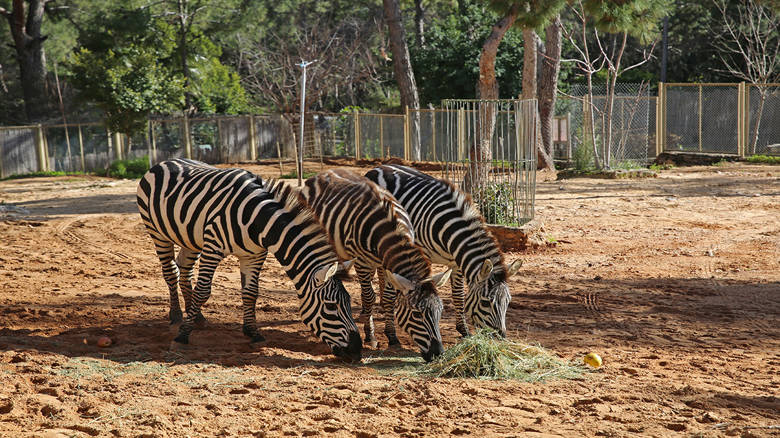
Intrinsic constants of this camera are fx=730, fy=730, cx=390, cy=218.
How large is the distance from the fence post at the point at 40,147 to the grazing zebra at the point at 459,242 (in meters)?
22.6

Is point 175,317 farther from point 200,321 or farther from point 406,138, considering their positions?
point 406,138

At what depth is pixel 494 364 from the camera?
218 inches

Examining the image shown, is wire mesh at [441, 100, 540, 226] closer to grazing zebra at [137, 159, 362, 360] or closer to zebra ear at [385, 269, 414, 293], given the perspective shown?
grazing zebra at [137, 159, 362, 360]

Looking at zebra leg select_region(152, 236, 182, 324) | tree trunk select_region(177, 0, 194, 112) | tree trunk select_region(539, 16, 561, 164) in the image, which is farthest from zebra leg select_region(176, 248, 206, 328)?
tree trunk select_region(177, 0, 194, 112)

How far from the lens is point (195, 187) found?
22.4 ft

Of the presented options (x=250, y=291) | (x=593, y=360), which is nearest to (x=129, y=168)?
(x=250, y=291)

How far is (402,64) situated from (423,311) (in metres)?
20.7

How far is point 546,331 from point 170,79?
77.5 ft

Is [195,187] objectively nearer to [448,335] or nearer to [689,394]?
[448,335]

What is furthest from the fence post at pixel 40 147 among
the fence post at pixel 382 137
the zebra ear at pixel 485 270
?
the zebra ear at pixel 485 270

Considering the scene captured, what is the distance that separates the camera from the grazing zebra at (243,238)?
5.80 m

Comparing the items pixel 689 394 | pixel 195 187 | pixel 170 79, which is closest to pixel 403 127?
pixel 170 79

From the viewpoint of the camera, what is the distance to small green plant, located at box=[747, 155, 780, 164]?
22422mm

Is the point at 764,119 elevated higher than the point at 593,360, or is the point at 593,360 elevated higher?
the point at 764,119
